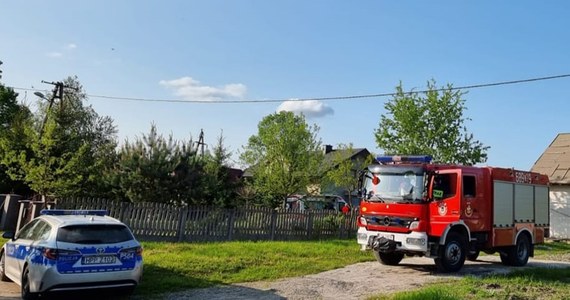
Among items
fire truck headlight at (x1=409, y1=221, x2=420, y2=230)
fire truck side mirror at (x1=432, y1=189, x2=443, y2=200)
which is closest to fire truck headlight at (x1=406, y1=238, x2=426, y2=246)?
fire truck headlight at (x1=409, y1=221, x2=420, y2=230)

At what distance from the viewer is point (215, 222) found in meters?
16.3

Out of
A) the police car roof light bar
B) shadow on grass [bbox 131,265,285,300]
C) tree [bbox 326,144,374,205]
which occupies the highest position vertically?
tree [bbox 326,144,374,205]

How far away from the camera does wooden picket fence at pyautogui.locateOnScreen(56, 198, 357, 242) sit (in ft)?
49.9

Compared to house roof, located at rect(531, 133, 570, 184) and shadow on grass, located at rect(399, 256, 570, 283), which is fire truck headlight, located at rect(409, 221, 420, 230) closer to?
shadow on grass, located at rect(399, 256, 570, 283)

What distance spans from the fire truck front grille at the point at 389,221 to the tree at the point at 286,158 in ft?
64.6

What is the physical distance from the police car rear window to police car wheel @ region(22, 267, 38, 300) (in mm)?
872

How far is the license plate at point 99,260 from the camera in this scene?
8086mm

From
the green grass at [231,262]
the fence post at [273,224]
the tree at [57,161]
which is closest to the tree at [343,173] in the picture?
the tree at [57,161]

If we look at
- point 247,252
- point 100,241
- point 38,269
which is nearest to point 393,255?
point 247,252

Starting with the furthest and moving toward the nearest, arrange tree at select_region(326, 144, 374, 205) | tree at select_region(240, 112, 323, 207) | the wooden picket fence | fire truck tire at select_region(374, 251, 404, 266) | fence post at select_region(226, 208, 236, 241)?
tree at select_region(326, 144, 374, 205), tree at select_region(240, 112, 323, 207), fence post at select_region(226, 208, 236, 241), the wooden picket fence, fire truck tire at select_region(374, 251, 404, 266)

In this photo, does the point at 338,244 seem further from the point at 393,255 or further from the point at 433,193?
the point at 433,193

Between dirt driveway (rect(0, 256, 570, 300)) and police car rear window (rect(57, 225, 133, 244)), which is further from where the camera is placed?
dirt driveway (rect(0, 256, 570, 300))

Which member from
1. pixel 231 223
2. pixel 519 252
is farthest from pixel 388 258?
pixel 231 223

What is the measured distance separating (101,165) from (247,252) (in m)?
9.68
